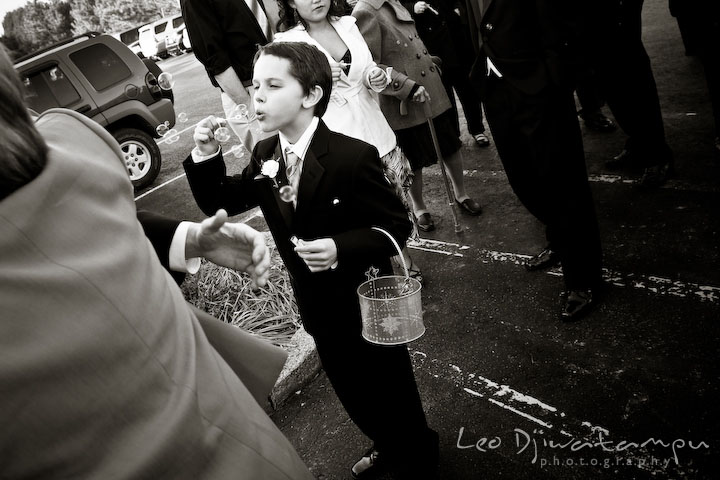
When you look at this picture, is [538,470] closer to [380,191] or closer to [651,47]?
[380,191]

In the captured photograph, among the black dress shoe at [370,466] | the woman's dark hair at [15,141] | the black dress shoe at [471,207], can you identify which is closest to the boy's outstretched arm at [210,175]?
the woman's dark hair at [15,141]

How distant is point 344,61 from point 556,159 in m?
1.54

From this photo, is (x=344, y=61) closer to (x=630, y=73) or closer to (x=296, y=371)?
(x=296, y=371)

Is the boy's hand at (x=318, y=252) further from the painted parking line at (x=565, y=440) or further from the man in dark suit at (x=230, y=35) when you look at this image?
the man in dark suit at (x=230, y=35)

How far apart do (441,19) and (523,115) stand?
292 cm

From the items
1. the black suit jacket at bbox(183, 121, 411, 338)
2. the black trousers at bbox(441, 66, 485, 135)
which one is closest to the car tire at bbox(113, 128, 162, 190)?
the black trousers at bbox(441, 66, 485, 135)

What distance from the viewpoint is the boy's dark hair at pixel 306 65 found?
7.34 ft

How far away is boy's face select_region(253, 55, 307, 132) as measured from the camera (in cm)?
217

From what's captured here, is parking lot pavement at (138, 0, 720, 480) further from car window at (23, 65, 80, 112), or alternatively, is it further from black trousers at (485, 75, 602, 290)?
car window at (23, 65, 80, 112)

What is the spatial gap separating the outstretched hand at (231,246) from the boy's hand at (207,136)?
0.63 metres

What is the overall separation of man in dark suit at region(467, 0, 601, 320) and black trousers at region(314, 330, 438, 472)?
1.47 metres

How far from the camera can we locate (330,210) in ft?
6.96

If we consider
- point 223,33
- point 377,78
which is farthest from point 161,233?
point 223,33

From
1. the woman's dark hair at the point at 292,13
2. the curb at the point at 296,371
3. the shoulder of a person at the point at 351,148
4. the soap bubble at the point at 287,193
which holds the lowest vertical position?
the curb at the point at 296,371
